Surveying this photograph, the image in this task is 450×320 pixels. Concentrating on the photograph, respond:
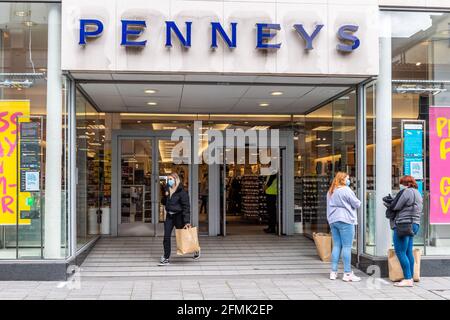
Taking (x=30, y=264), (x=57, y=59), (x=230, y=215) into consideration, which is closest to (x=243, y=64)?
(x=57, y=59)

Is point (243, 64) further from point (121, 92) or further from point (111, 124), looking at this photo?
point (111, 124)

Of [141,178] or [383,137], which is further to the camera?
[141,178]

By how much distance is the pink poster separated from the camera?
27.8 ft

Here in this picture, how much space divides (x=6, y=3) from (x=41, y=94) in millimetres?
1437

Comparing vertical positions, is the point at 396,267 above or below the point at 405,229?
below

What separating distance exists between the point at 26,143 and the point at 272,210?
6.79 metres

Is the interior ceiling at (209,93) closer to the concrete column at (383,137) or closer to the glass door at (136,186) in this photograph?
the concrete column at (383,137)

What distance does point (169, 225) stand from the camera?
359 inches

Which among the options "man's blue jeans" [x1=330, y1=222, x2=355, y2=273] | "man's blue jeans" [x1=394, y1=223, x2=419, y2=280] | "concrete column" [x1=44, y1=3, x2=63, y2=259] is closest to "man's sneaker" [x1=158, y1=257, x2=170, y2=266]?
"concrete column" [x1=44, y1=3, x2=63, y2=259]

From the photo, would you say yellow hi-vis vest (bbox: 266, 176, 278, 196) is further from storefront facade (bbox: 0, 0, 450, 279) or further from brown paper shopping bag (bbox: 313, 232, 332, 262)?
brown paper shopping bag (bbox: 313, 232, 332, 262)

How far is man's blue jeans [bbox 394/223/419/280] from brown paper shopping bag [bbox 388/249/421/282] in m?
0.19

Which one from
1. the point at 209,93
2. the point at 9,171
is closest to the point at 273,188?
the point at 209,93

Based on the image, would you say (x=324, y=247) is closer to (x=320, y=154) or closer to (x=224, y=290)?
(x=320, y=154)

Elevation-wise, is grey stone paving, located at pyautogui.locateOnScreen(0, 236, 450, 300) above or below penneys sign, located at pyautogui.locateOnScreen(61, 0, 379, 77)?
below
